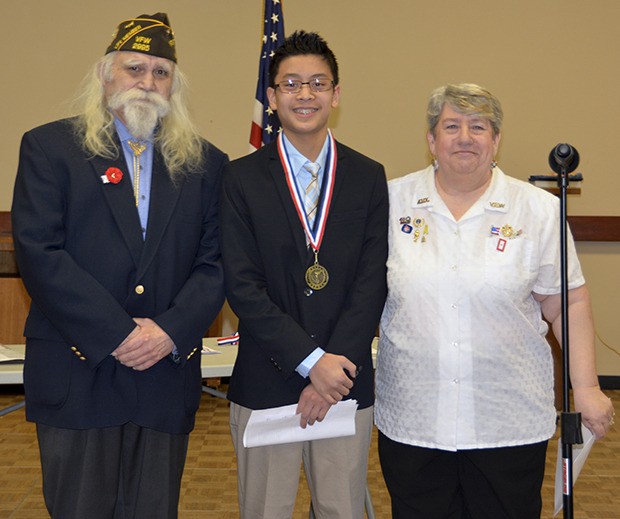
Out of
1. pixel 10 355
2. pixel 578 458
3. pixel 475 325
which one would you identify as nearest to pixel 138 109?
pixel 475 325

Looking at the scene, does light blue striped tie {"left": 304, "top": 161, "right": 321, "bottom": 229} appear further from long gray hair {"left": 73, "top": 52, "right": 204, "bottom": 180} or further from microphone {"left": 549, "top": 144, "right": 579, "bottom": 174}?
microphone {"left": 549, "top": 144, "right": 579, "bottom": 174}

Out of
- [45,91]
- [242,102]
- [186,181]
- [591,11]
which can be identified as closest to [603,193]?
[591,11]

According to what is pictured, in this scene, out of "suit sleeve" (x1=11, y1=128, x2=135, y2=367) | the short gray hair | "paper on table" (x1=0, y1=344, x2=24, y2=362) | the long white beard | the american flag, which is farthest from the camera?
the american flag

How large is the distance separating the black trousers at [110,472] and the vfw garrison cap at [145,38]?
122 cm

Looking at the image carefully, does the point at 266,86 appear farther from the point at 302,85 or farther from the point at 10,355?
the point at 302,85

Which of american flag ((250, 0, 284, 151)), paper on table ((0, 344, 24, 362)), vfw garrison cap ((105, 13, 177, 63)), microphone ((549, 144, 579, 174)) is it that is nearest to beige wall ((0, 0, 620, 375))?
american flag ((250, 0, 284, 151))

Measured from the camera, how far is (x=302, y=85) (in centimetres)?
269

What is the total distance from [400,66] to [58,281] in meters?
5.81

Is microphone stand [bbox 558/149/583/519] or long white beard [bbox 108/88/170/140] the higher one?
long white beard [bbox 108/88/170/140]

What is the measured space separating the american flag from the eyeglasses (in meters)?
2.86

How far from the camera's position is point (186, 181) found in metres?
2.67

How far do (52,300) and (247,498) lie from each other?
0.89m

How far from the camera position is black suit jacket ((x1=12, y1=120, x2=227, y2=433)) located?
2.42 metres

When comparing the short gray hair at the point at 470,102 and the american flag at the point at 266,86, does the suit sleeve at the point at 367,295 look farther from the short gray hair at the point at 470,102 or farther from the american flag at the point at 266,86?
the american flag at the point at 266,86
